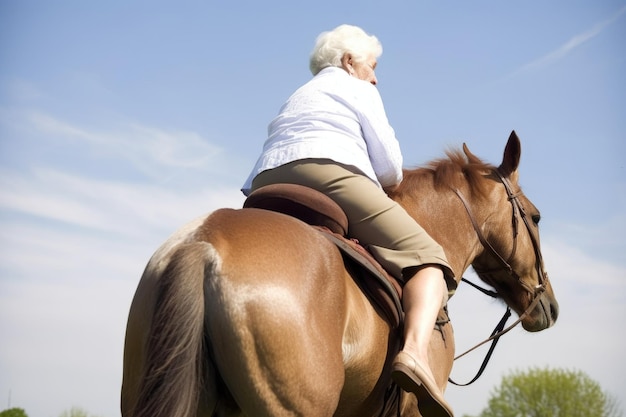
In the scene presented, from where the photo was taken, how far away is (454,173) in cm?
656

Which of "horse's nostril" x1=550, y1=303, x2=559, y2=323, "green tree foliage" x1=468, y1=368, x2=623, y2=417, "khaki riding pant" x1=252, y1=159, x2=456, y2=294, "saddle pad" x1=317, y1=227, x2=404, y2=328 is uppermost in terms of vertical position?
"khaki riding pant" x1=252, y1=159, x2=456, y2=294

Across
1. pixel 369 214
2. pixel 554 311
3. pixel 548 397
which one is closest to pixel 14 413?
pixel 554 311

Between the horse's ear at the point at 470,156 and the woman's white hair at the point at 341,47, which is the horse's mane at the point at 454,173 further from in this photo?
the woman's white hair at the point at 341,47

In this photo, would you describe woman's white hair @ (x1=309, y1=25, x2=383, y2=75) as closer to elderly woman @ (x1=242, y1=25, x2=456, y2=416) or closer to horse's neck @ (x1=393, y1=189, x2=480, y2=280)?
elderly woman @ (x1=242, y1=25, x2=456, y2=416)

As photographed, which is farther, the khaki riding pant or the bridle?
the bridle

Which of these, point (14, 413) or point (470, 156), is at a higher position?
point (470, 156)

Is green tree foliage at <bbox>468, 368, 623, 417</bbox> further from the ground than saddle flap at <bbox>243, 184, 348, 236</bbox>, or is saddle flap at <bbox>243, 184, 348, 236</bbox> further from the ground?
saddle flap at <bbox>243, 184, 348, 236</bbox>

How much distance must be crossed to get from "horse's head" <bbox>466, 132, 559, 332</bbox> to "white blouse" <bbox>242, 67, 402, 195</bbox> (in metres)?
1.51

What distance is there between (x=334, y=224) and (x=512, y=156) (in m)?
2.81

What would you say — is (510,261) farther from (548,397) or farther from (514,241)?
(548,397)

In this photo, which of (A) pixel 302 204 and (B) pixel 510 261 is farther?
(B) pixel 510 261

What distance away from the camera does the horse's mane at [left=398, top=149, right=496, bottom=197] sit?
20.9 feet

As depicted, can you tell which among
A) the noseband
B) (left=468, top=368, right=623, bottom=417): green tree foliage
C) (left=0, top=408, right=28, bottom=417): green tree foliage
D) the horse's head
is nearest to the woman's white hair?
the noseband

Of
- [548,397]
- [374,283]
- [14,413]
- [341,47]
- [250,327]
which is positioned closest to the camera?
[250,327]
